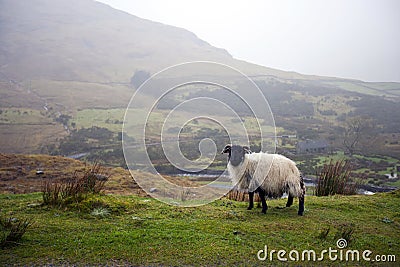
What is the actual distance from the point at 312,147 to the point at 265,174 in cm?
5236

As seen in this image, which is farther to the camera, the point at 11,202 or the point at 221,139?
the point at 221,139

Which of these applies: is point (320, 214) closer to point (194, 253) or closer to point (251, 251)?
point (251, 251)

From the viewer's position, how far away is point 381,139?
67188 millimetres

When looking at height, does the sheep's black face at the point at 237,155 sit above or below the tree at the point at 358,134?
above

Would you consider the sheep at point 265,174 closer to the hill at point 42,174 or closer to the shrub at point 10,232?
the shrub at point 10,232

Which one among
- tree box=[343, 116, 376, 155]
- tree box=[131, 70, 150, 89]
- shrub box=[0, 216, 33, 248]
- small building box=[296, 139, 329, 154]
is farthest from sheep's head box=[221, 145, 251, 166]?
tree box=[131, 70, 150, 89]

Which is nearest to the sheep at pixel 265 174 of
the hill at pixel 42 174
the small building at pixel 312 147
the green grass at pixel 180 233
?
the green grass at pixel 180 233

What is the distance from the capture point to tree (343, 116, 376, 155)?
205ft

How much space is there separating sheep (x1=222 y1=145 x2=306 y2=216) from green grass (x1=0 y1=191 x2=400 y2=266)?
0.79 metres

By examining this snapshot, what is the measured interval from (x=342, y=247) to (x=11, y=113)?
82057 mm

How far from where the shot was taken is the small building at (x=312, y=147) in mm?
56406

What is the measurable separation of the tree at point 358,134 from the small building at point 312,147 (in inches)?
172

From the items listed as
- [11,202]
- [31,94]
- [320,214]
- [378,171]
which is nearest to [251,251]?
[320,214]

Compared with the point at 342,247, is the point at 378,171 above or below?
below
